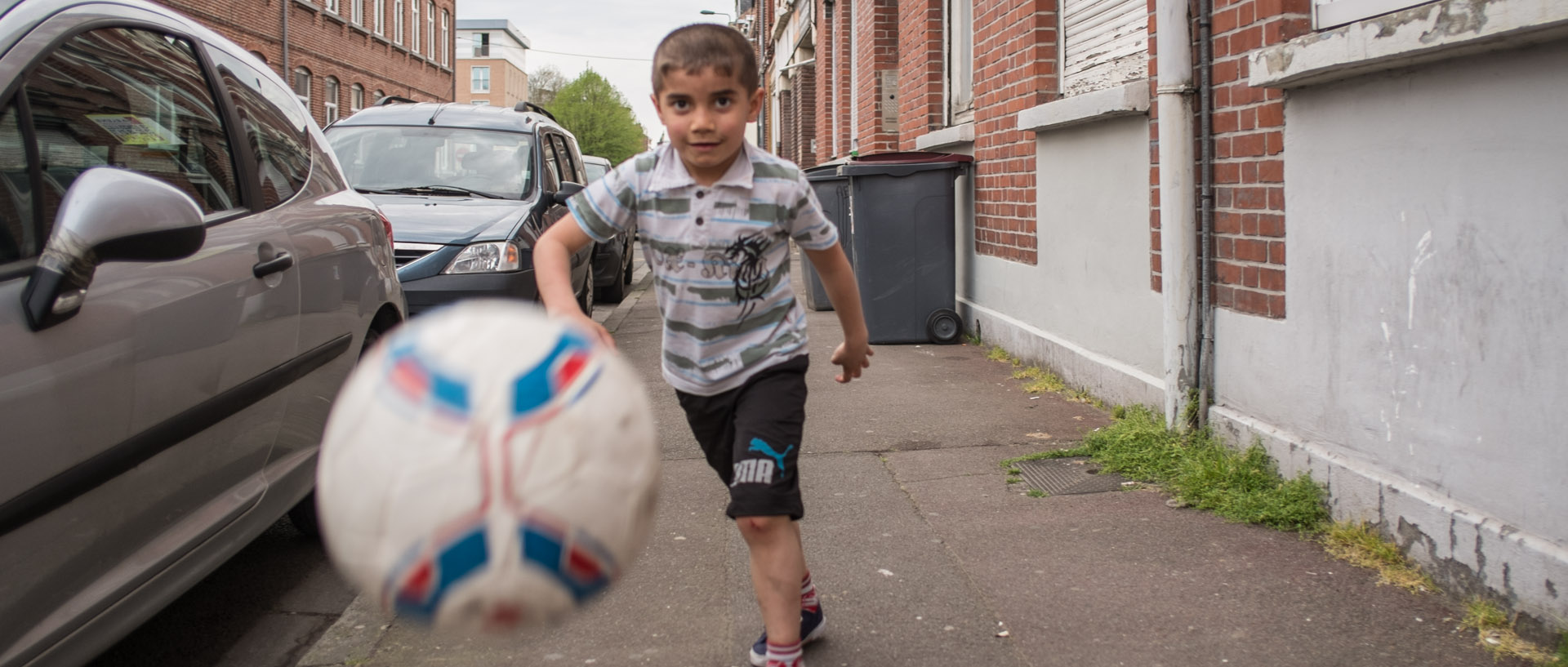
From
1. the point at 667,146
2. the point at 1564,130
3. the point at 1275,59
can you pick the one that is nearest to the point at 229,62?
the point at 667,146

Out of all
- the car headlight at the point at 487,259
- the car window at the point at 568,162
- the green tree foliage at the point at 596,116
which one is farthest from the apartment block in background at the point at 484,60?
the car headlight at the point at 487,259

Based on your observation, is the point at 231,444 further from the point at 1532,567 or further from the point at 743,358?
the point at 1532,567

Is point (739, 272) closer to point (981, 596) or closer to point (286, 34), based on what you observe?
point (981, 596)

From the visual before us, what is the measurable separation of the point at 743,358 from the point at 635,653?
0.95 metres

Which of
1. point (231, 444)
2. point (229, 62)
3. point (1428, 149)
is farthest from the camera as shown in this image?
point (229, 62)

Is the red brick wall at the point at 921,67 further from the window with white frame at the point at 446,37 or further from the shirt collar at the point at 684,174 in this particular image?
the window with white frame at the point at 446,37

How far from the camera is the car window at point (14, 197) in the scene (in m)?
2.50

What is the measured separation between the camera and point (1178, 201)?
4867 mm

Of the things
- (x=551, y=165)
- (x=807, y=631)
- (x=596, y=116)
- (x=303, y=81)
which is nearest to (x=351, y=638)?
(x=807, y=631)

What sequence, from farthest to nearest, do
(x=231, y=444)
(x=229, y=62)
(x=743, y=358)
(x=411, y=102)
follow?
(x=411, y=102), (x=229, y=62), (x=231, y=444), (x=743, y=358)

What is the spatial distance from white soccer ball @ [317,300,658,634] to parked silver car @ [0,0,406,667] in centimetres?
103

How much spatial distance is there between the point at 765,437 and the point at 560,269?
57cm

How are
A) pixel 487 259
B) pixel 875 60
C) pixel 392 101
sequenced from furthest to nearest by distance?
pixel 875 60 < pixel 392 101 < pixel 487 259

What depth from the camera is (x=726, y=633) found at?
11.0 feet
